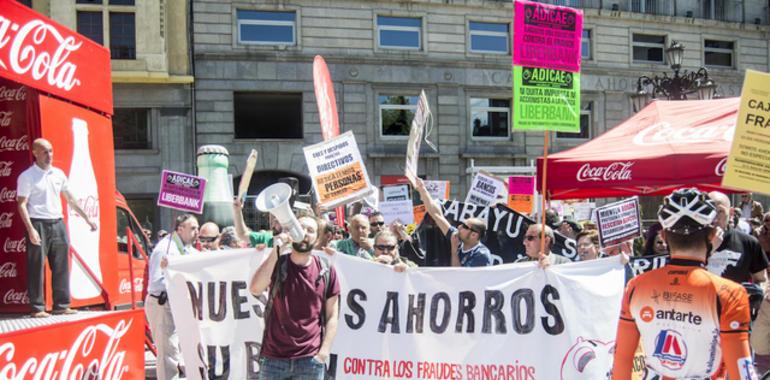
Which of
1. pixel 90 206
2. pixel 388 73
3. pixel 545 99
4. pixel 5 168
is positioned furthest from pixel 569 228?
pixel 388 73

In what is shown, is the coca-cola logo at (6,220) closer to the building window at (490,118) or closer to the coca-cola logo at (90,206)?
the coca-cola logo at (90,206)

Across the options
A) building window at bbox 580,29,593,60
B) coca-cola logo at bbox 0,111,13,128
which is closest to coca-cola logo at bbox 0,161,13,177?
coca-cola logo at bbox 0,111,13,128

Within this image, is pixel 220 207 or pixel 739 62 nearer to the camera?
pixel 220 207

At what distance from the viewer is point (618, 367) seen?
3715 mm

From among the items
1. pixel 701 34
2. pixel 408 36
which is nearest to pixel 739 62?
pixel 701 34

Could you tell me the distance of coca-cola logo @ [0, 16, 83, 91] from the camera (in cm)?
609

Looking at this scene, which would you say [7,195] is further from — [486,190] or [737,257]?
[486,190]

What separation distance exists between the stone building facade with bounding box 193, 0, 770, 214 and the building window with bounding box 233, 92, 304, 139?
43 mm

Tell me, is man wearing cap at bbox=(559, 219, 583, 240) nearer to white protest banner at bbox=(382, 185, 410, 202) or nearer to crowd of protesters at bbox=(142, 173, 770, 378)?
crowd of protesters at bbox=(142, 173, 770, 378)

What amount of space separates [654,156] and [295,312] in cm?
424

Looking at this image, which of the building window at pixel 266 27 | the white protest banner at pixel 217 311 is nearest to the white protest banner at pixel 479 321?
the white protest banner at pixel 217 311

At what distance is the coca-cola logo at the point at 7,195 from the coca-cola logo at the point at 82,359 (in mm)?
2815

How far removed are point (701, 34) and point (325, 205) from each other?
91.1ft

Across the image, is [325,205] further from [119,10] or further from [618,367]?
[119,10]
